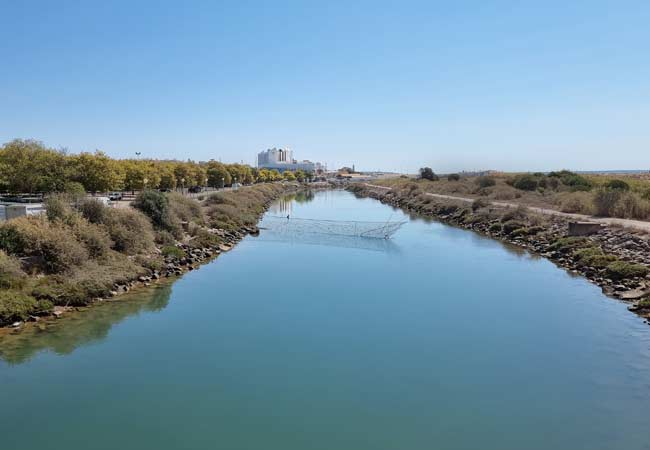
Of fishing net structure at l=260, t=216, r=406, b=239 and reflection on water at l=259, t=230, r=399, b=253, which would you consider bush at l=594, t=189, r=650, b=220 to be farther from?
reflection on water at l=259, t=230, r=399, b=253

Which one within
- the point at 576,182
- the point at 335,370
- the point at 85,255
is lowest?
the point at 335,370

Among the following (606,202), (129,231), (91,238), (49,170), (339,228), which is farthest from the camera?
(339,228)

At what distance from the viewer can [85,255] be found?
1797 cm

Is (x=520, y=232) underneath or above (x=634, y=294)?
above

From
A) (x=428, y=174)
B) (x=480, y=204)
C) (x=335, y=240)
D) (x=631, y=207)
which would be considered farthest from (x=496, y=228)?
(x=428, y=174)

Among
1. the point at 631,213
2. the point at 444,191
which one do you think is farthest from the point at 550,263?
the point at 444,191

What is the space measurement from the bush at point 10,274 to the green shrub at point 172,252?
8.10m

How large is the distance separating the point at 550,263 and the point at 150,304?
2035cm

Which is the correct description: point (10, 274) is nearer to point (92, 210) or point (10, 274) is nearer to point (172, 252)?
point (92, 210)

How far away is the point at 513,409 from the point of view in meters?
10.4

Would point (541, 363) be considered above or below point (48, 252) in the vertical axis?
below

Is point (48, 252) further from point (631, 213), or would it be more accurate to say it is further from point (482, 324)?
point (631, 213)

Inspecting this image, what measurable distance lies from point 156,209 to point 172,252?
3.62 m

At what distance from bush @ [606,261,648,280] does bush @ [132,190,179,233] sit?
21.6 m
